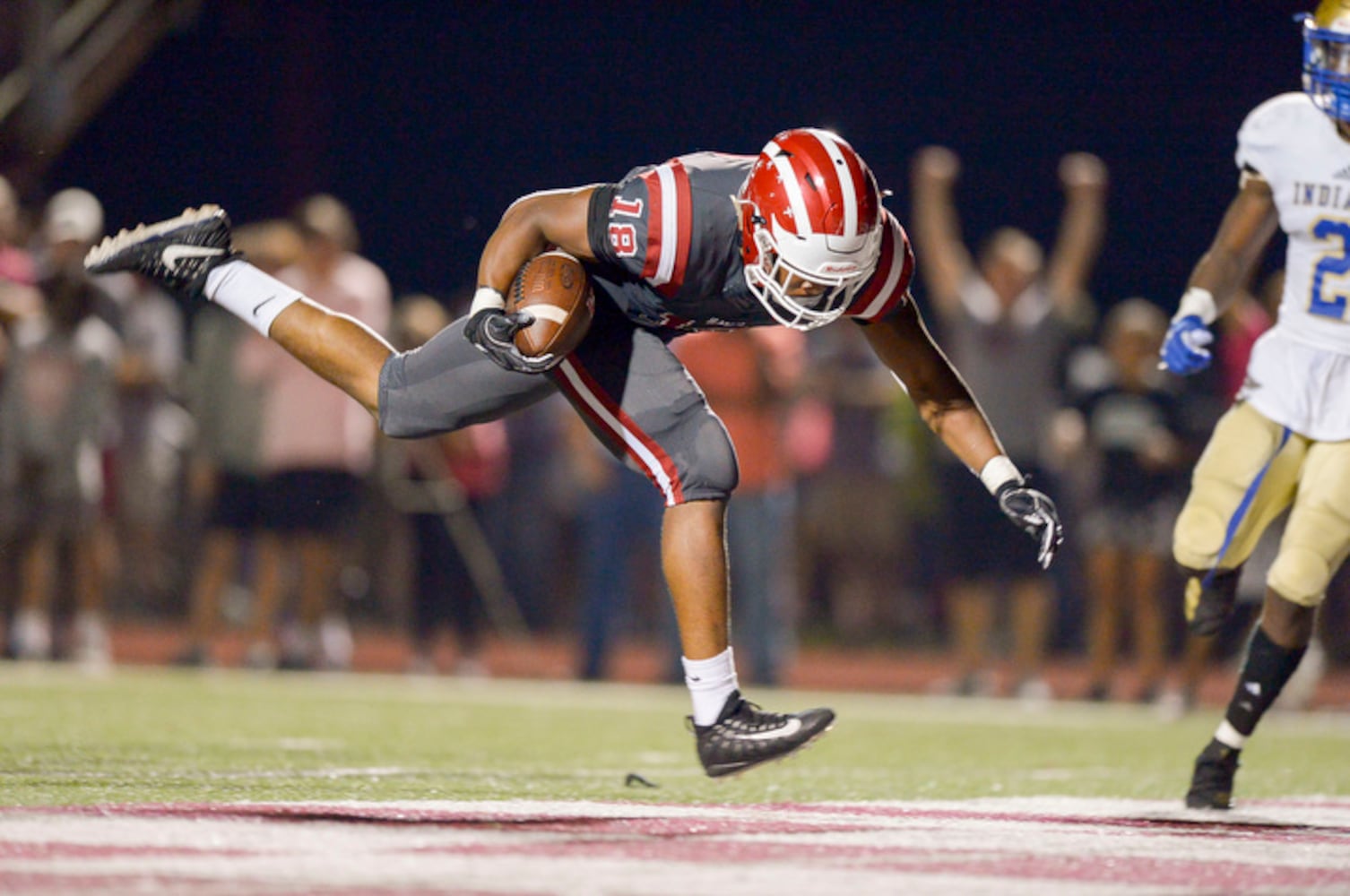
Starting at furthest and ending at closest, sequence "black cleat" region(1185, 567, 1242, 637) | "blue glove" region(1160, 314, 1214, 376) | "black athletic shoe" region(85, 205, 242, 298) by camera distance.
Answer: "black athletic shoe" region(85, 205, 242, 298) < "black cleat" region(1185, 567, 1242, 637) < "blue glove" region(1160, 314, 1214, 376)

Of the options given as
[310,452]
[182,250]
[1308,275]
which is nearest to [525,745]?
[182,250]

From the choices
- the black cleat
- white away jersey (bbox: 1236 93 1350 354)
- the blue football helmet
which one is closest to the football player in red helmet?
the black cleat

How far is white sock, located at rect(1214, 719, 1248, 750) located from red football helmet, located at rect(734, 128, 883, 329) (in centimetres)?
137

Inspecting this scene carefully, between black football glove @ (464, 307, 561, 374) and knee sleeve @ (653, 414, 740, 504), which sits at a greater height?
black football glove @ (464, 307, 561, 374)

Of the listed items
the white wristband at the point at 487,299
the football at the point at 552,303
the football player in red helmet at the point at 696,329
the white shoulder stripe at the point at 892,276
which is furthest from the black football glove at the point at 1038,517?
the white wristband at the point at 487,299

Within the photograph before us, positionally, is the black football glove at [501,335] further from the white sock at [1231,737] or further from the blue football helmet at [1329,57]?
the blue football helmet at [1329,57]

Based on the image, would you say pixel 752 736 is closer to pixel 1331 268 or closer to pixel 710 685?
pixel 710 685

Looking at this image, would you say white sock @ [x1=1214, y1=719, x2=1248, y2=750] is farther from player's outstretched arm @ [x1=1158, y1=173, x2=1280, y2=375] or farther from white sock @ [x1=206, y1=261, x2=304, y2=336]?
white sock @ [x1=206, y1=261, x2=304, y2=336]

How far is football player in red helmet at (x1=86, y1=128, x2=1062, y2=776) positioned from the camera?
431 cm

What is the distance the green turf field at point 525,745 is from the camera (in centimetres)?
468

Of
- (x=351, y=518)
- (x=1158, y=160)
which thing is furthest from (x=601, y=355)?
(x=1158, y=160)

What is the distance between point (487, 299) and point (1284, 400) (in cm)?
191

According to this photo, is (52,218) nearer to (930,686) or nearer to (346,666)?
(346,666)

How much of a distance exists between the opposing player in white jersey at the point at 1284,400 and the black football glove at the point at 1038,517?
21.6 inches
